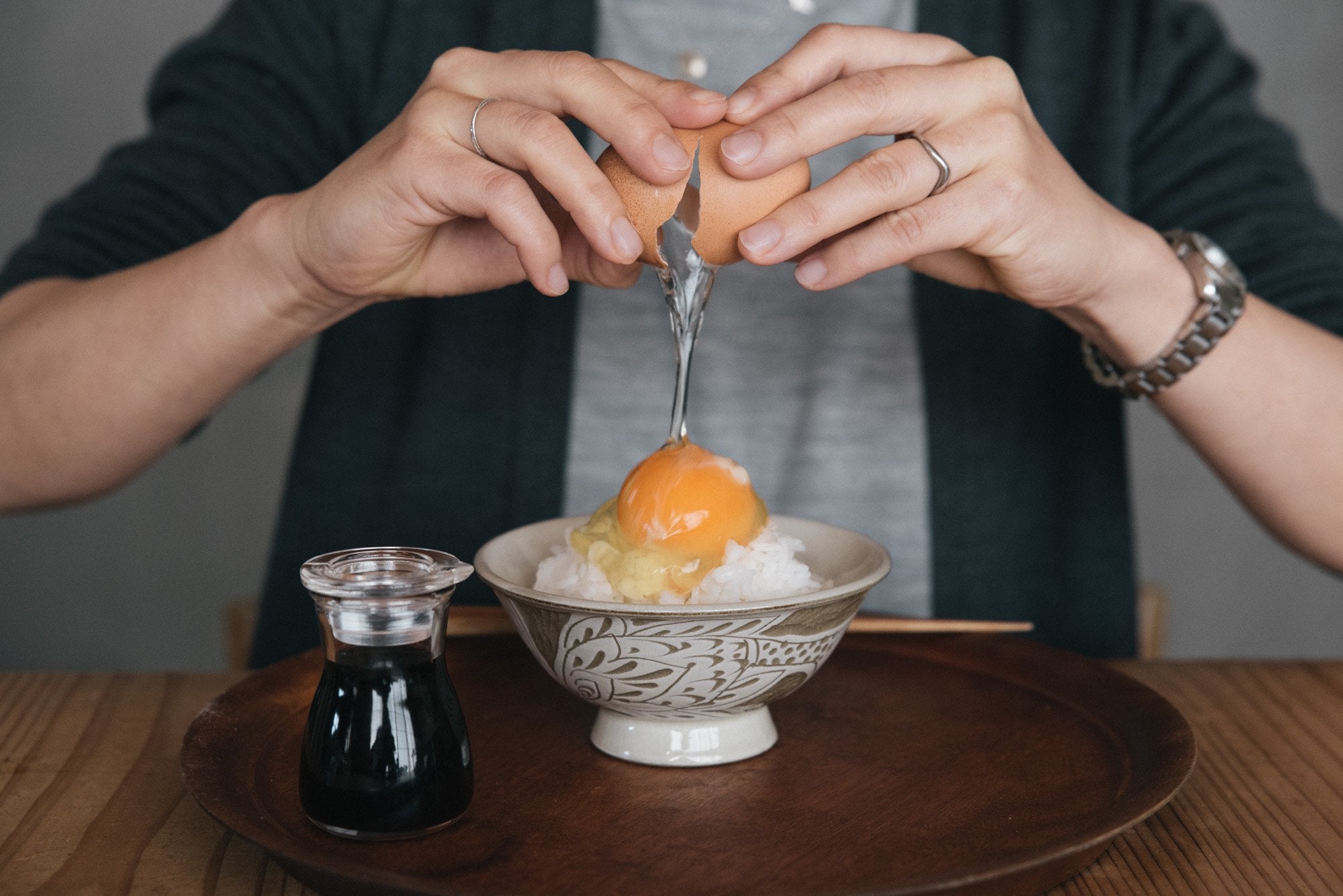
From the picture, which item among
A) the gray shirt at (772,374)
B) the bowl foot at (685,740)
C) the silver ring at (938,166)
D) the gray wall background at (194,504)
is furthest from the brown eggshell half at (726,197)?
the gray wall background at (194,504)

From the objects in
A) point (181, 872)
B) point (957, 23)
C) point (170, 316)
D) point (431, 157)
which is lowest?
point (181, 872)

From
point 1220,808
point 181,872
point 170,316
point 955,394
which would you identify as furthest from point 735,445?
point 181,872

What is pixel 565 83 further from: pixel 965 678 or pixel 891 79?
pixel 965 678

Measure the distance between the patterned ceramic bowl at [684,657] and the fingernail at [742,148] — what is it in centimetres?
31

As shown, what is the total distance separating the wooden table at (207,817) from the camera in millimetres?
671

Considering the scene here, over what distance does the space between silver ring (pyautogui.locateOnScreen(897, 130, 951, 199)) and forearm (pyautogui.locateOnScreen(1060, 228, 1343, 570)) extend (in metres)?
0.25

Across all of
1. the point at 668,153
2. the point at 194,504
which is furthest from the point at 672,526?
the point at 194,504

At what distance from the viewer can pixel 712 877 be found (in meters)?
0.63

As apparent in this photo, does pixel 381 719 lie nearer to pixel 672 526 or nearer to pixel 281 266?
pixel 672 526

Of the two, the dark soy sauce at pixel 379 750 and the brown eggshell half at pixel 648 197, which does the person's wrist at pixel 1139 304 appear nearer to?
the brown eggshell half at pixel 648 197

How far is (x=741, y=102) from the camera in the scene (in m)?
0.82

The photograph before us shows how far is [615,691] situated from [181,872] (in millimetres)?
287

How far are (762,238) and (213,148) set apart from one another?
2.87 ft

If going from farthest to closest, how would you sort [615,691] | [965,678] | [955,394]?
[955,394] < [965,678] < [615,691]
